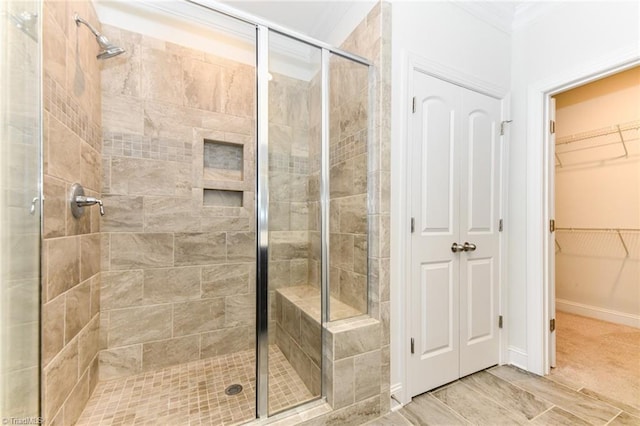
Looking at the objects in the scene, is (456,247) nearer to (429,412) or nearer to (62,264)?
(429,412)

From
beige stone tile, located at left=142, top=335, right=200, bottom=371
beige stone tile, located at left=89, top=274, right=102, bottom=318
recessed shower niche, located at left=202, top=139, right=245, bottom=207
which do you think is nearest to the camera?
beige stone tile, located at left=89, top=274, right=102, bottom=318

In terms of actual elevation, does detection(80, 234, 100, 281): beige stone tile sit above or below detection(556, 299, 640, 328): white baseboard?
above

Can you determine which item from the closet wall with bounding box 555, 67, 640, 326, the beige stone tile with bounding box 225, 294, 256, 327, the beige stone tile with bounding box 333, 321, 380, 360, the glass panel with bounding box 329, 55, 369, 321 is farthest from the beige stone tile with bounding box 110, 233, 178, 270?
the closet wall with bounding box 555, 67, 640, 326

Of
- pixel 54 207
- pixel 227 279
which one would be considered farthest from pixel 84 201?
pixel 227 279

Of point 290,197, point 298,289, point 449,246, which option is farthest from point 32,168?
point 449,246

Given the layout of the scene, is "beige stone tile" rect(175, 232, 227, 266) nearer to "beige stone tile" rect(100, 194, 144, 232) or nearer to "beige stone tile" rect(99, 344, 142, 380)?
"beige stone tile" rect(100, 194, 144, 232)

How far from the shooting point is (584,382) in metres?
1.79

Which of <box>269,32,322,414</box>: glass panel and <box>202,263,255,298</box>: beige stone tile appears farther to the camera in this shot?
<box>202,263,255,298</box>: beige stone tile

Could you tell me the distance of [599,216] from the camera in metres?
3.01

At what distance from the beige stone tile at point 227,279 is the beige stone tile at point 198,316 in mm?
74

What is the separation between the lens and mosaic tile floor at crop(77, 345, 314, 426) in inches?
57.2

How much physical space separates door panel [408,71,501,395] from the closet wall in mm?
1989

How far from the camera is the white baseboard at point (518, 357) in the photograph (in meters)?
1.96

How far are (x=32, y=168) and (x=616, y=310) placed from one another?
15.8ft
